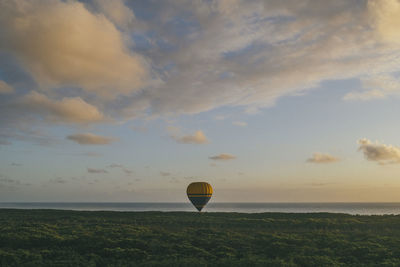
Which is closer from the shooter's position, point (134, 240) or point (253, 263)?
point (253, 263)

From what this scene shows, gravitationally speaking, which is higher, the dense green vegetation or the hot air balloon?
the hot air balloon

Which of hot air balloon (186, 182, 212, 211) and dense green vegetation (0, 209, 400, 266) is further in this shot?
hot air balloon (186, 182, 212, 211)

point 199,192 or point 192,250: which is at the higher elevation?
point 199,192

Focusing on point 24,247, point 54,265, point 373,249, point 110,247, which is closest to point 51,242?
point 24,247

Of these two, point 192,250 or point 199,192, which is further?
point 199,192

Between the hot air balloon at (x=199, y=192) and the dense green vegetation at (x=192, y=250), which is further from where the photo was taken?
the hot air balloon at (x=199, y=192)

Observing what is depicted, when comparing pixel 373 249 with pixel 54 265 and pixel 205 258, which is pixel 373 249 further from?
pixel 54 265

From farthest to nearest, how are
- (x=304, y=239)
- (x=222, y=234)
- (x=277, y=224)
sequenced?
(x=277, y=224), (x=222, y=234), (x=304, y=239)

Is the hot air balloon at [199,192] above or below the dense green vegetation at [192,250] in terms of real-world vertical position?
above
